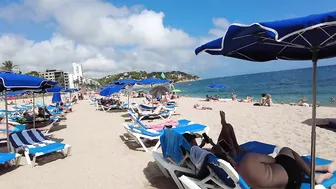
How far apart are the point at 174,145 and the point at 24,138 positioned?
4255 millimetres

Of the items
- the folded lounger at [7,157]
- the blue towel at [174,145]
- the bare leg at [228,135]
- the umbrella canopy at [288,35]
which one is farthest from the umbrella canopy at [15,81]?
the bare leg at [228,135]

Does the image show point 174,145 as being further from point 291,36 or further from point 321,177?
point 291,36

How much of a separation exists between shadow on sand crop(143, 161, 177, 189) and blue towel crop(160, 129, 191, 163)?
445 millimetres

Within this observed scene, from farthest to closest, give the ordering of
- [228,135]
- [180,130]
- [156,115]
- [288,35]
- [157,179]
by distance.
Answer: [156,115] < [180,130] < [157,179] < [228,135] < [288,35]

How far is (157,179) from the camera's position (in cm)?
400

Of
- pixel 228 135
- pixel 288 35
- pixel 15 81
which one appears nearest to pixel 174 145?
pixel 228 135

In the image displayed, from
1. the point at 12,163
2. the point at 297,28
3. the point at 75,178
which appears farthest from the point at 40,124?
the point at 297,28

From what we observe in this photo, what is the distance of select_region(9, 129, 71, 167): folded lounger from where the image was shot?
4.99 m

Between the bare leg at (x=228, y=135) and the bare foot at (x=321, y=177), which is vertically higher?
the bare leg at (x=228, y=135)

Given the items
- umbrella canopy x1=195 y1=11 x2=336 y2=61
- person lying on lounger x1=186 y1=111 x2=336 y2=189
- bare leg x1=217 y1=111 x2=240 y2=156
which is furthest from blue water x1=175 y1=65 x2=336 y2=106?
person lying on lounger x1=186 y1=111 x2=336 y2=189

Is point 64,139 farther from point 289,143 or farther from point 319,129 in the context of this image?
point 319,129

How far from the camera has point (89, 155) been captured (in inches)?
221

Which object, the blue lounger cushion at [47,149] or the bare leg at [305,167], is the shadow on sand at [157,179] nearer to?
the bare leg at [305,167]

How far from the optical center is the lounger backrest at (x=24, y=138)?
548cm
